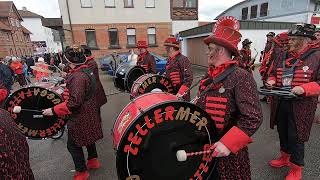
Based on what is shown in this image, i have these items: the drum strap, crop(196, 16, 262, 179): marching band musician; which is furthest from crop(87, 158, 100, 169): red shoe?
crop(196, 16, 262, 179): marching band musician

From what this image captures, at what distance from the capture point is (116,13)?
20.4 metres

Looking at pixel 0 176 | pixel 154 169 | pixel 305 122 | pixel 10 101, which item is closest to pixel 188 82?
pixel 305 122

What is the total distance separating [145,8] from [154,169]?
20.7 m

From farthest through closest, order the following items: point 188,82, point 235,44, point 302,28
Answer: point 188,82 → point 302,28 → point 235,44

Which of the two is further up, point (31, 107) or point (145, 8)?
point (145, 8)

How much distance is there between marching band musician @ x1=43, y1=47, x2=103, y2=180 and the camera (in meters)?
3.05

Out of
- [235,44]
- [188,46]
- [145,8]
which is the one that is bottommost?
[188,46]

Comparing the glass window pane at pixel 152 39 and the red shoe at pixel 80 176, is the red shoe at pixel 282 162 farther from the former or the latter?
the glass window pane at pixel 152 39

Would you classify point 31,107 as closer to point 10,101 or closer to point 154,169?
point 10,101

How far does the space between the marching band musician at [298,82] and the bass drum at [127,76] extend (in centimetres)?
338

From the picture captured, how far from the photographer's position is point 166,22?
70.6 ft

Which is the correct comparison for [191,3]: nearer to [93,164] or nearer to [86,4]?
[86,4]

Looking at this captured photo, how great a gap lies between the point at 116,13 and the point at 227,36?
20.0 meters

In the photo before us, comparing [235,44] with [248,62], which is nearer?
[235,44]
